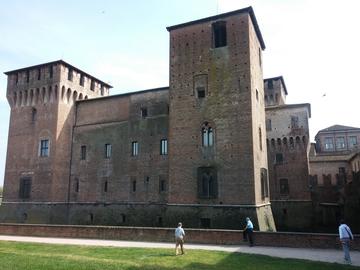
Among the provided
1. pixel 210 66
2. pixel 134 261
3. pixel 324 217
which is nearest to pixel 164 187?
pixel 210 66

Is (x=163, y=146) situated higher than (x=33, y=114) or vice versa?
(x=33, y=114)

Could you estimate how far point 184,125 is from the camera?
70.9 feet

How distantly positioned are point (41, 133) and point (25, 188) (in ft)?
15.7

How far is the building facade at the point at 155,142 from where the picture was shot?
790 inches

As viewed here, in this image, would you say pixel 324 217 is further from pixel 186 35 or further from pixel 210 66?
pixel 186 35

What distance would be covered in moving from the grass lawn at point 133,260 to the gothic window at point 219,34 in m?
13.8

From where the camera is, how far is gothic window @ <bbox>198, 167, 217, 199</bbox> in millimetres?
20047

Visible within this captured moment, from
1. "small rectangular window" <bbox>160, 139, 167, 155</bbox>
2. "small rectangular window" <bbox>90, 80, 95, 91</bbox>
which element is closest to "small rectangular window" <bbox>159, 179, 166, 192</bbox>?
"small rectangular window" <bbox>160, 139, 167, 155</bbox>

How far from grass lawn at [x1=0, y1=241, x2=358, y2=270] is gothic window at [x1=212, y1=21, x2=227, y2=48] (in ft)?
45.2

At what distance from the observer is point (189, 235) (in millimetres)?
16734

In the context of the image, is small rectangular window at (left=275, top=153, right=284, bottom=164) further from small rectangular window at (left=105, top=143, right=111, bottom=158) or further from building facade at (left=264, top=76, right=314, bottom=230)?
small rectangular window at (left=105, top=143, right=111, bottom=158)

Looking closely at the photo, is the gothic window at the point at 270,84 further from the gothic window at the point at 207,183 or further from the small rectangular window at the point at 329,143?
the small rectangular window at the point at 329,143

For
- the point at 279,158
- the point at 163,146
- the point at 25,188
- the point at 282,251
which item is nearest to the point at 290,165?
the point at 279,158

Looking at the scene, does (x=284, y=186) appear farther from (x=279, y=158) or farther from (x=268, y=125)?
(x=268, y=125)
